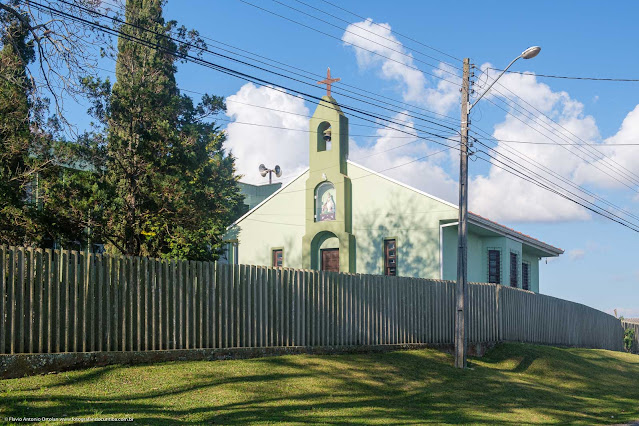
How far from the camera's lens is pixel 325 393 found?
40.0ft

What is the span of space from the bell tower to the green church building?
4cm

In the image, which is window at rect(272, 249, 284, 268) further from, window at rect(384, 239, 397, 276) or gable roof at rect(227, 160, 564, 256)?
window at rect(384, 239, 397, 276)

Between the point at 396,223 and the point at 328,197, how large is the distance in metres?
3.53

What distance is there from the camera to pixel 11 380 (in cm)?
1062

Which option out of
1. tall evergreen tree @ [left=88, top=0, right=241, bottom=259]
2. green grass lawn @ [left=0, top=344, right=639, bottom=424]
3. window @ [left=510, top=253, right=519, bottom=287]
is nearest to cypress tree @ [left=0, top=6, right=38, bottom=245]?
tall evergreen tree @ [left=88, top=0, right=241, bottom=259]

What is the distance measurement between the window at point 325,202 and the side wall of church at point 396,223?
3.18 ft

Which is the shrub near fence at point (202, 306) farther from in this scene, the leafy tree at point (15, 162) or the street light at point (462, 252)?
the leafy tree at point (15, 162)

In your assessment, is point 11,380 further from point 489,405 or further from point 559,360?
point 559,360

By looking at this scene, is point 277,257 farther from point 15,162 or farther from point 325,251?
point 15,162

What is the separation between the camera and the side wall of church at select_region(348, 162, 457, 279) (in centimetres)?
2725

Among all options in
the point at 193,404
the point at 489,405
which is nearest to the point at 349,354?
the point at 489,405

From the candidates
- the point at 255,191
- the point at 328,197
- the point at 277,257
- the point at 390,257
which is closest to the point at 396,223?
the point at 390,257

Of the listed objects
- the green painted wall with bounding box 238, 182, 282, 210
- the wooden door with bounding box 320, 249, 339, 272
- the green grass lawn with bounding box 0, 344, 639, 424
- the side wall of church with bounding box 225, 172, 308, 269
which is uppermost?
the green painted wall with bounding box 238, 182, 282, 210

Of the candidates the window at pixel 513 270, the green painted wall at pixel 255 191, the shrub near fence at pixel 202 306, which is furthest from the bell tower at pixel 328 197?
the green painted wall at pixel 255 191
